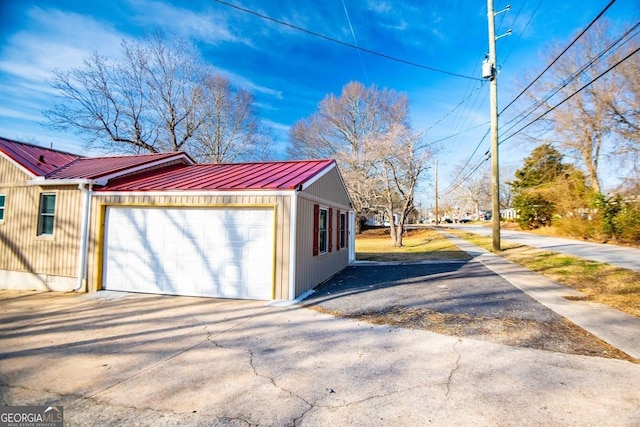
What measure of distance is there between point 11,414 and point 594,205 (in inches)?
953

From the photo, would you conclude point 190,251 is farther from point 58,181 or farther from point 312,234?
point 58,181

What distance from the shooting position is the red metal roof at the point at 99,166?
8375mm

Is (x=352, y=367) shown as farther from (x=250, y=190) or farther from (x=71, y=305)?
(x=71, y=305)

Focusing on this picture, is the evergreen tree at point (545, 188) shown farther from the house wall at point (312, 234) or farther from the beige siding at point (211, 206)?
the beige siding at point (211, 206)

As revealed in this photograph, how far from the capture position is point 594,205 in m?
17.6

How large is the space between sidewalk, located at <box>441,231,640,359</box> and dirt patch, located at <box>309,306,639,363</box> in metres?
0.20

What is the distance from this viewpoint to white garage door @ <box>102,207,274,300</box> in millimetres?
6680

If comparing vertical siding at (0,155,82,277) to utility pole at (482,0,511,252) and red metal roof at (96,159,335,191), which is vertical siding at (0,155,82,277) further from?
utility pole at (482,0,511,252)

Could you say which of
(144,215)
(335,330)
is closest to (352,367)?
(335,330)

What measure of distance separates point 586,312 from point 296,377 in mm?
5664

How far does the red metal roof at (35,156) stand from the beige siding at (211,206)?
281 centimetres

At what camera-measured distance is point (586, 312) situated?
18.2 feet

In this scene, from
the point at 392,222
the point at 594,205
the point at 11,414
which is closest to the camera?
the point at 11,414

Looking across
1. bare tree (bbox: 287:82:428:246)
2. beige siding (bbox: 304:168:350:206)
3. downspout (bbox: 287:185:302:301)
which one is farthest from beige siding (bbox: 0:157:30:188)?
bare tree (bbox: 287:82:428:246)
